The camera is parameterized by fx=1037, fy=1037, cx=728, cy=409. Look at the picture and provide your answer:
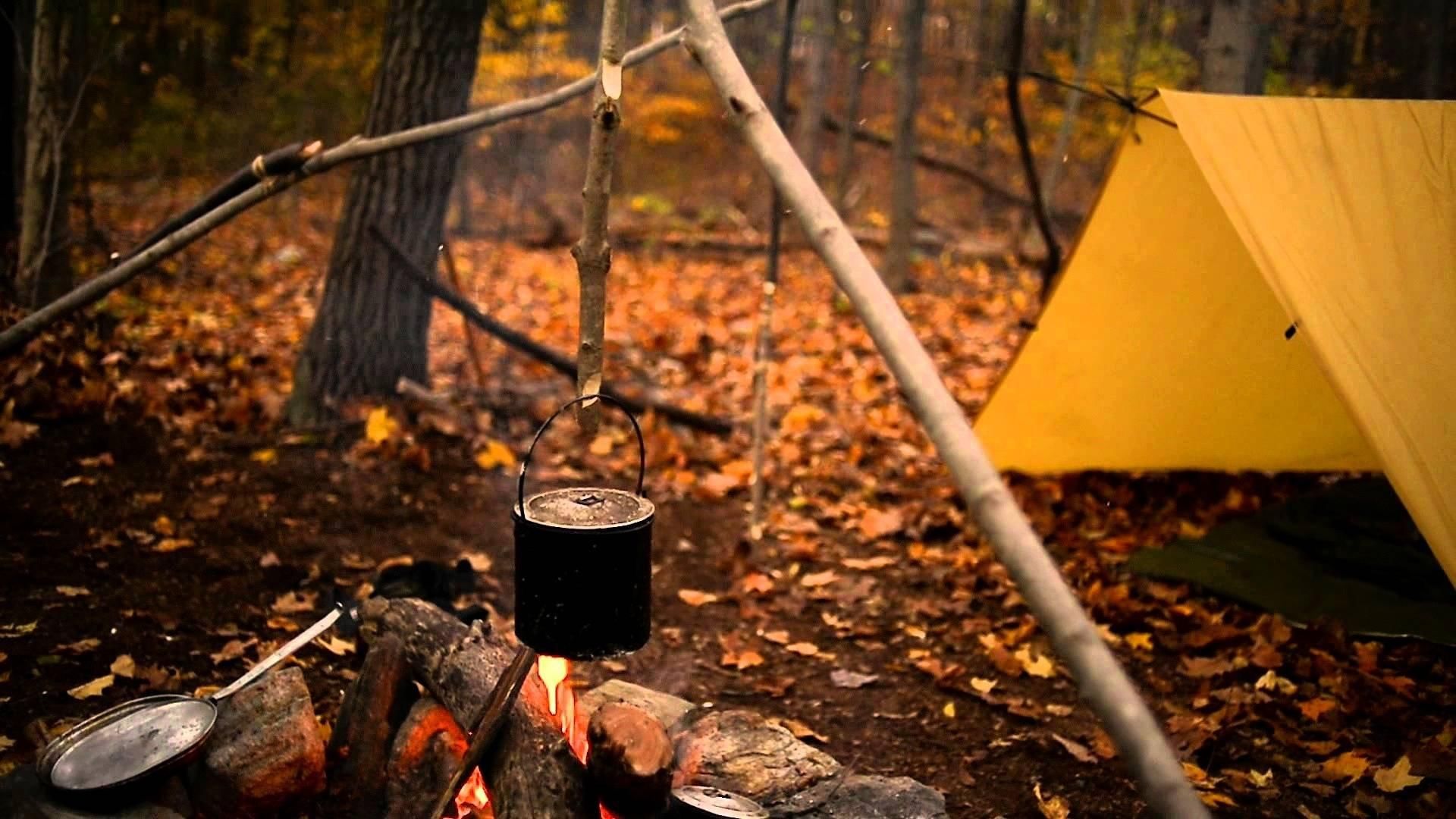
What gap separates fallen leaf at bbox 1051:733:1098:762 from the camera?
11.4ft

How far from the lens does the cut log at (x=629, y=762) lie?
2494 mm

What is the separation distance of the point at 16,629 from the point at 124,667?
50 centimetres

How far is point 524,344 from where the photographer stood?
6020 millimetres

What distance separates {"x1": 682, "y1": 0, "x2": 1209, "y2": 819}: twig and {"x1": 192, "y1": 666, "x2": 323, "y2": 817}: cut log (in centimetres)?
A: 202

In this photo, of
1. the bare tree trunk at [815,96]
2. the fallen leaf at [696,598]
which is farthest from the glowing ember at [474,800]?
the bare tree trunk at [815,96]

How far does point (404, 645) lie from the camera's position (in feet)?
10.4

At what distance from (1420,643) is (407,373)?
5.17 metres

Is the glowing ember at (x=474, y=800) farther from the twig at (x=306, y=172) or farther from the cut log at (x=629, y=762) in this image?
the twig at (x=306, y=172)

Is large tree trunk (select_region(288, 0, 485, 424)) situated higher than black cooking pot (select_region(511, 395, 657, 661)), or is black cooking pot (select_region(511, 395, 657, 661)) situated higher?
large tree trunk (select_region(288, 0, 485, 424))

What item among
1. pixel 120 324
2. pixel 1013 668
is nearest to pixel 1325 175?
pixel 1013 668

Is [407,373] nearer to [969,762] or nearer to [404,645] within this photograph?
[404,645]

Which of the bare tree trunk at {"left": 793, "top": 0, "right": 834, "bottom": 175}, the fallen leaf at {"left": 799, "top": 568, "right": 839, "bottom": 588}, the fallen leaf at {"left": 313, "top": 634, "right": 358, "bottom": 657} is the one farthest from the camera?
the bare tree trunk at {"left": 793, "top": 0, "right": 834, "bottom": 175}

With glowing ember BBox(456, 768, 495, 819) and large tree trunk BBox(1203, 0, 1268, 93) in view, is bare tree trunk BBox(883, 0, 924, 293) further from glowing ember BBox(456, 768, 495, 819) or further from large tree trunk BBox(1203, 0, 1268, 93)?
glowing ember BBox(456, 768, 495, 819)

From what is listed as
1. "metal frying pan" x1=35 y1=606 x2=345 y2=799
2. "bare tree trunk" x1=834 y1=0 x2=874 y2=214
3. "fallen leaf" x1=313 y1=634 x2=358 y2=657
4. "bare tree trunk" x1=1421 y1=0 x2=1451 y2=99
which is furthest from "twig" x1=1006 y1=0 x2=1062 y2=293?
"bare tree trunk" x1=834 y1=0 x2=874 y2=214
